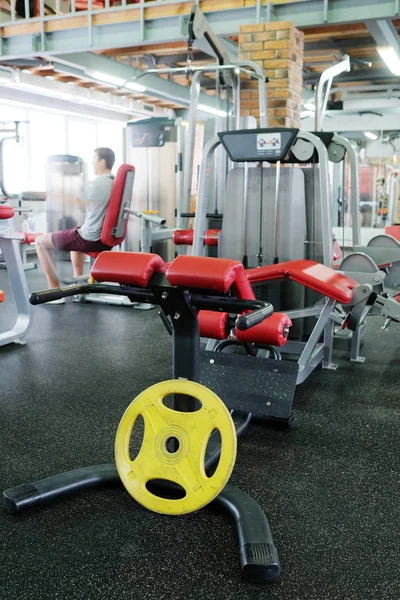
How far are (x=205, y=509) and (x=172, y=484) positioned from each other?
0.46ft

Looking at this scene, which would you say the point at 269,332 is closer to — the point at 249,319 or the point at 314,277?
the point at 314,277

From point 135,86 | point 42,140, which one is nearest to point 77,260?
point 135,86

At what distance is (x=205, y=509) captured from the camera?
190cm

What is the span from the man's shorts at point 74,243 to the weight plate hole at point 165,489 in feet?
11.0

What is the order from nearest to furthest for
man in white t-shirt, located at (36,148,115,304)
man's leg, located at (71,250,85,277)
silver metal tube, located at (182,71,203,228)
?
1. silver metal tube, located at (182,71,203,228)
2. man in white t-shirt, located at (36,148,115,304)
3. man's leg, located at (71,250,85,277)

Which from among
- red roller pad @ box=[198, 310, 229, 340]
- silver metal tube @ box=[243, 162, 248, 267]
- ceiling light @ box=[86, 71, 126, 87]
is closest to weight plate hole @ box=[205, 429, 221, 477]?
red roller pad @ box=[198, 310, 229, 340]

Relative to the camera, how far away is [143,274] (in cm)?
166

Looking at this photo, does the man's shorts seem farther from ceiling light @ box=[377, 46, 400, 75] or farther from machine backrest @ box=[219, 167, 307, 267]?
ceiling light @ box=[377, 46, 400, 75]

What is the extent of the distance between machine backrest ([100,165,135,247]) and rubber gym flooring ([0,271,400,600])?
161cm

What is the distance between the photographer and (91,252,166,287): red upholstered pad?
5.49ft

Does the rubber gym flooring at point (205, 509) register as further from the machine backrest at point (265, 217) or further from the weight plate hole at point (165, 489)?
the machine backrest at point (265, 217)

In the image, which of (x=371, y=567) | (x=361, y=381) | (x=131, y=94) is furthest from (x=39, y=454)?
(x=131, y=94)

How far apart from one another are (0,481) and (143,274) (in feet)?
3.22

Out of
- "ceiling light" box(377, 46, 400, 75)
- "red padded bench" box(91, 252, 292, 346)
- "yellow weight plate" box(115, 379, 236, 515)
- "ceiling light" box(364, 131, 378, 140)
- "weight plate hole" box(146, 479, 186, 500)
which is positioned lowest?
"weight plate hole" box(146, 479, 186, 500)
